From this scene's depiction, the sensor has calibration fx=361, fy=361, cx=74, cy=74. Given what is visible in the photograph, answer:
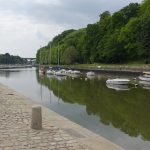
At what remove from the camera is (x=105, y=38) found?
10769 cm

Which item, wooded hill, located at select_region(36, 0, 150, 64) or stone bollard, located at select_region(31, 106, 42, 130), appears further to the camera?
wooded hill, located at select_region(36, 0, 150, 64)

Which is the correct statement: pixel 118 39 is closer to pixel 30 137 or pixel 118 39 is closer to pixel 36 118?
pixel 36 118

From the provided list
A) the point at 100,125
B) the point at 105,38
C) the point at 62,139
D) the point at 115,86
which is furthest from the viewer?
the point at 105,38

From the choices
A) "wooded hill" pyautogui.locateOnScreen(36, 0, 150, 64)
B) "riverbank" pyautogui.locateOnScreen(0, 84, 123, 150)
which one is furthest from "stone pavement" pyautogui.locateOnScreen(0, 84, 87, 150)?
"wooded hill" pyautogui.locateOnScreen(36, 0, 150, 64)

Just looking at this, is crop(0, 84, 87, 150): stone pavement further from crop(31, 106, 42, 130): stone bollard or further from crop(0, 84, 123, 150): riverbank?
crop(31, 106, 42, 130): stone bollard

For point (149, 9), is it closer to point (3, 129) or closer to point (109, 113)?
point (109, 113)

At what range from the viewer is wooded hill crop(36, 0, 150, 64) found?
277 ft

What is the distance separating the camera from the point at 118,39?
96.3 meters

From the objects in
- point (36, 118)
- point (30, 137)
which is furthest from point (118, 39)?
point (30, 137)

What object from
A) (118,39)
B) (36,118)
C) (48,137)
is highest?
(118,39)

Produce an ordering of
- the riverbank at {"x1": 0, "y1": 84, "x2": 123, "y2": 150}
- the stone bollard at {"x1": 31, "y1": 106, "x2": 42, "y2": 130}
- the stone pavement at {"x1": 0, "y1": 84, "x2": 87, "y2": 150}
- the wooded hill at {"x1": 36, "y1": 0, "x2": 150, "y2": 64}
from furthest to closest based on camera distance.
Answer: the wooded hill at {"x1": 36, "y1": 0, "x2": 150, "y2": 64} < the stone bollard at {"x1": 31, "y1": 106, "x2": 42, "y2": 130} < the riverbank at {"x1": 0, "y1": 84, "x2": 123, "y2": 150} < the stone pavement at {"x1": 0, "y1": 84, "x2": 87, "y2": 150}

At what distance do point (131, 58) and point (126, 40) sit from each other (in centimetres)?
765

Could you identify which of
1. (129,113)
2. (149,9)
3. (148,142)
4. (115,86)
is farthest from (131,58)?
(148,142)

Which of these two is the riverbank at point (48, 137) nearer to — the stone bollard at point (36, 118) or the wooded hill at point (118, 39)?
the stone bollard at point (36, 118)
